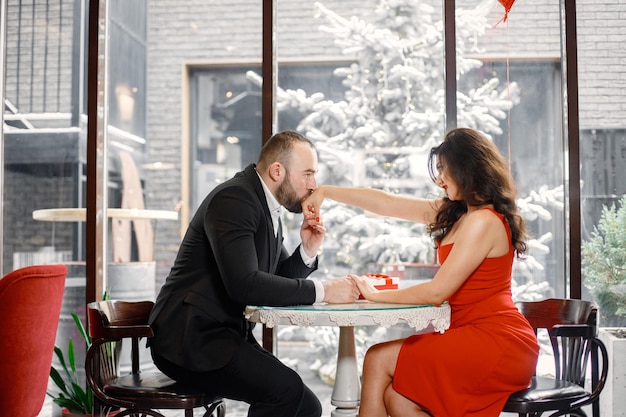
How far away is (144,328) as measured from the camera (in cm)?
276

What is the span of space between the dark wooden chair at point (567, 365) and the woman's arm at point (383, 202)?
66cm

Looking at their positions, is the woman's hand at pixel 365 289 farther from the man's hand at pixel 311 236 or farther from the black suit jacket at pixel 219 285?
the man's hand at pixel 311 236

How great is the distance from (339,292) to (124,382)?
934mm

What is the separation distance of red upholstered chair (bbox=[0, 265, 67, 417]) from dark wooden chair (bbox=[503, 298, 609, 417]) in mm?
1830

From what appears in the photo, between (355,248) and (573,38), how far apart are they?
1.75 meters

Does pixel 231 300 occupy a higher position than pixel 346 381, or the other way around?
pixel 231 300

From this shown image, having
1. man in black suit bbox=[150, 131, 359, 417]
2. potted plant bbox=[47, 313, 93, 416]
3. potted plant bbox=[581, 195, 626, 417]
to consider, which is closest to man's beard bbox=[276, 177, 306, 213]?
man in black suit bbox=[150, 131, 359, 417]

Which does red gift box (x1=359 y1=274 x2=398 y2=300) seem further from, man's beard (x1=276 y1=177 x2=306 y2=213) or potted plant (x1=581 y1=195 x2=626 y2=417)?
potted plant (x1=581 y1=195 x2=626 y2=417)

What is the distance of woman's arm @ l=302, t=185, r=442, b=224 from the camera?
3295mm

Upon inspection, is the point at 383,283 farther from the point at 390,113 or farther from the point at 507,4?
the point at 507,4

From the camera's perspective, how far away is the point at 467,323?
2770mm

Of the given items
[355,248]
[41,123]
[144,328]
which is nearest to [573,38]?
[355,248]

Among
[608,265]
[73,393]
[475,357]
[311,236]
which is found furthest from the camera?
[73,393]

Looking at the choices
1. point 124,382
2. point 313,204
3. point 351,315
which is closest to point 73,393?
point 124,382
